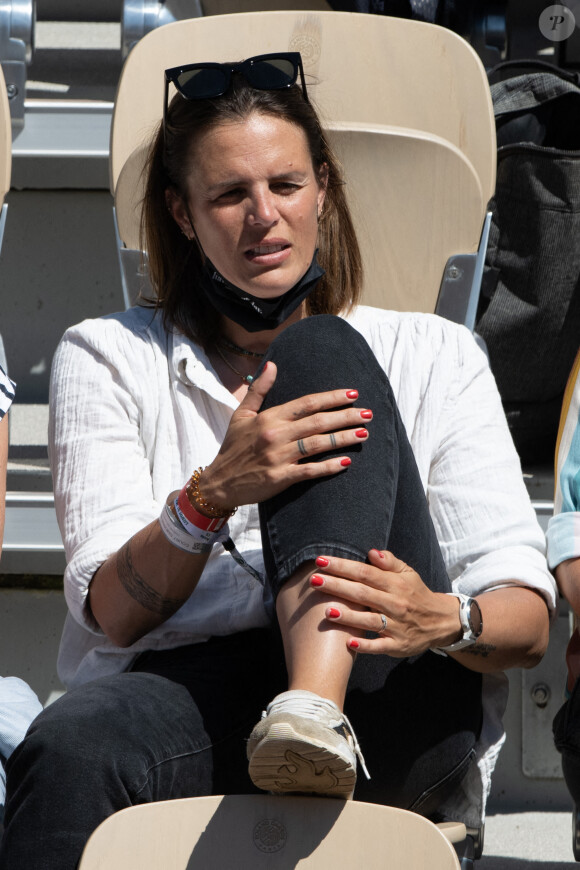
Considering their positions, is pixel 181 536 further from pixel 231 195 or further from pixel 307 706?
pixel 231 195

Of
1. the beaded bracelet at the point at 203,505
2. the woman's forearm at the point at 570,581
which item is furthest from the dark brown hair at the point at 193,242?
the woman's forearm at the point at 570,581

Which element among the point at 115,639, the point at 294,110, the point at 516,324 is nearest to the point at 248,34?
the point at 294,110

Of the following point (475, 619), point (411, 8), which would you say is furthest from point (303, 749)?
point (411, 8)

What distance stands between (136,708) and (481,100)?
1138 millimetres

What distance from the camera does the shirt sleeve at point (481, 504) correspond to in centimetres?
129

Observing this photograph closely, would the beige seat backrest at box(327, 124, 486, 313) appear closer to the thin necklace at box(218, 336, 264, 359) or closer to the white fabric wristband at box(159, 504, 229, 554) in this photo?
the thin necklace at box(218, 336, 264, 359)

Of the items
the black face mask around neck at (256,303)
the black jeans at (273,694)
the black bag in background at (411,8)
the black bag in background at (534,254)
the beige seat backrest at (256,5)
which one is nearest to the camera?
the black jeans at (273,694)

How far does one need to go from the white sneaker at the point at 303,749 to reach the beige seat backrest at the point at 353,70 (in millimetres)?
1046

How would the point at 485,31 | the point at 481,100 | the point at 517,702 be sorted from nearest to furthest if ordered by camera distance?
the point at 481,100, the point at 517,702, the point at 485,31

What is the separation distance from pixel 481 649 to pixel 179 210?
75 cm

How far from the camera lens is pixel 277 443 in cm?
114

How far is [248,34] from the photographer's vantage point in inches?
70.9

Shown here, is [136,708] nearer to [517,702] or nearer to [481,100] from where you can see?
[517,702]

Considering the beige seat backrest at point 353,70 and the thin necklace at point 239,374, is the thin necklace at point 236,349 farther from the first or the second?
the beige seat backrest at point 353,70
